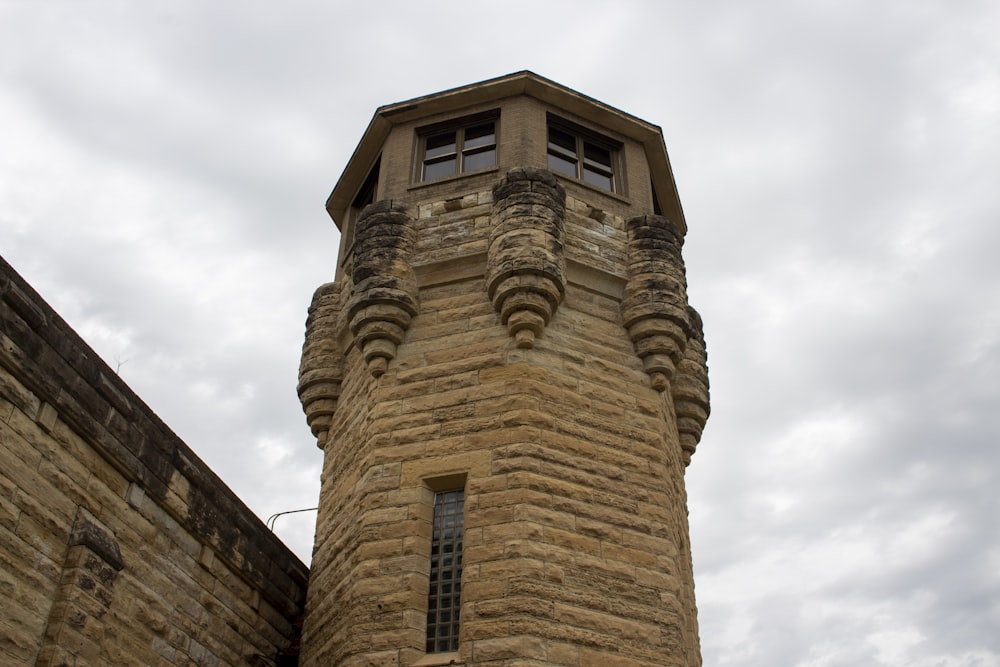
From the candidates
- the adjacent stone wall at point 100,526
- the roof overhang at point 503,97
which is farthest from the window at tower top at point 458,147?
the adjacent stone wall at point 100,526

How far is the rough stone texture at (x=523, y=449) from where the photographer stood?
9.41m

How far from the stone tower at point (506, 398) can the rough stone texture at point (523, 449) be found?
0.07ft

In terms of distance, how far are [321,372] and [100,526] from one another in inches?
180

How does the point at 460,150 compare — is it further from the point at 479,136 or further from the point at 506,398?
the point at 506,398

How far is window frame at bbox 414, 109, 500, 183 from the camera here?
1385 centimetres

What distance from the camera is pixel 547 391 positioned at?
1075 centimetres

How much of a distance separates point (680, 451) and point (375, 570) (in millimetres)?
4353

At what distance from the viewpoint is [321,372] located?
12844 mm

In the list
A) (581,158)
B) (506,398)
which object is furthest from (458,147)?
(506,398)

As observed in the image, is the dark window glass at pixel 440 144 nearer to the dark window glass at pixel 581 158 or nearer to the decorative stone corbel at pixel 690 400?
the dark window glass at pixel 581 158

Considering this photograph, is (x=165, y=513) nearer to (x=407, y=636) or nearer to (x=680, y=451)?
(x=407, y=636)

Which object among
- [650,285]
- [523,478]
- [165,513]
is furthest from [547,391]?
[165,513]

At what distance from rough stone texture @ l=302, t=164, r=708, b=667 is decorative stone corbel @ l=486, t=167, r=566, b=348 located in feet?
0.08

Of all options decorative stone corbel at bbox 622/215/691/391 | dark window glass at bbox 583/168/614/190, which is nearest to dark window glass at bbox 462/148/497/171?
dark window glass at bbox 583/168/614/190
